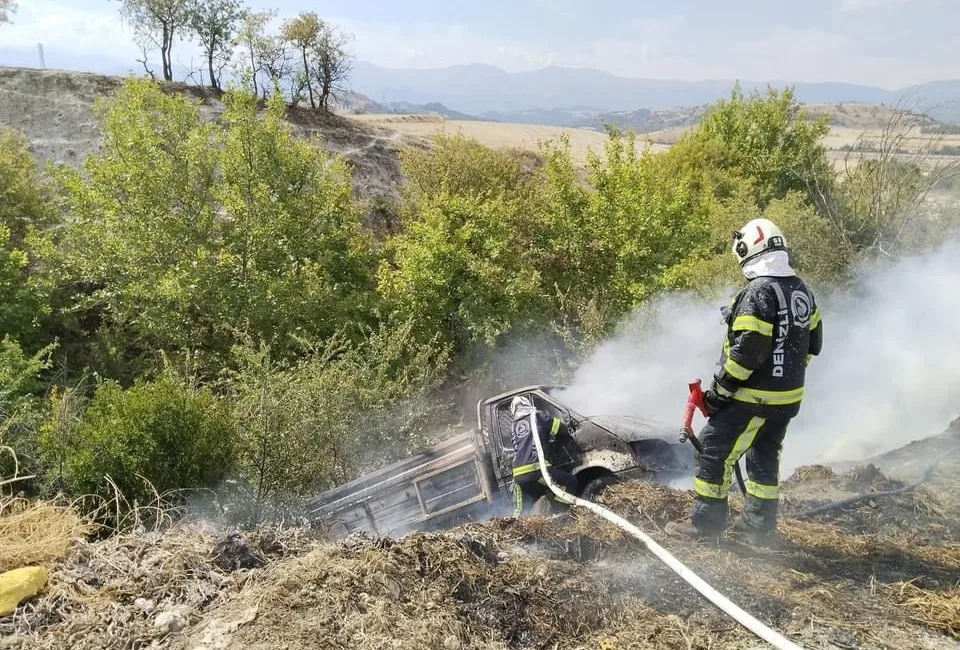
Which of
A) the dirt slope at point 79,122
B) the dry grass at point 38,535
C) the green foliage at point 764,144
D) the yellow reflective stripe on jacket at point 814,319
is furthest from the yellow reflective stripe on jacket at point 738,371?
the dirt slope at point 79,122

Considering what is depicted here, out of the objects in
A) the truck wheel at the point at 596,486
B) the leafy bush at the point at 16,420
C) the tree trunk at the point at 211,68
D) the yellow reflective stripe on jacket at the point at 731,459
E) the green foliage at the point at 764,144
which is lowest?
the leafy bush at the point at 16,420

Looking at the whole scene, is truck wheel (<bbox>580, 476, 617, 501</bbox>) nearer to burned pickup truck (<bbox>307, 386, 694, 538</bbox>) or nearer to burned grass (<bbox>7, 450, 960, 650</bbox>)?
burned pickup truck (<bbox>307, 386, 694, 538</bbox>)

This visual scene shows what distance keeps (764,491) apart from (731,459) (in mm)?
350

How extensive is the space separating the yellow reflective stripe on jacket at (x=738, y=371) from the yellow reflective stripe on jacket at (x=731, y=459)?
0.36m

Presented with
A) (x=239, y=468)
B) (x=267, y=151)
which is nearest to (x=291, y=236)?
(x=267, y=151)

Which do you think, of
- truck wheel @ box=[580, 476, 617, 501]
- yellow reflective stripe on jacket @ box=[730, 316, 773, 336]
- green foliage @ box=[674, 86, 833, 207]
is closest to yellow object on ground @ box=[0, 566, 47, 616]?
truck wheel @ box=[580, 476, 617, 501]

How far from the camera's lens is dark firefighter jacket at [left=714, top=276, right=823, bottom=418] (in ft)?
12.9

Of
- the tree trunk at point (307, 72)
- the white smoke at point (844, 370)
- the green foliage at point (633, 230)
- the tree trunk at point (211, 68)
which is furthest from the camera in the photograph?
the tree trunk at point (307, 72)

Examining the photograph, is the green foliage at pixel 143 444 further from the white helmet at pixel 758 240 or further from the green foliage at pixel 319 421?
the white helmet at pixel 758 240

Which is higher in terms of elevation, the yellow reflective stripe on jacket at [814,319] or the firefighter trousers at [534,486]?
the yellow reflective stripe on jacket at [814,319]

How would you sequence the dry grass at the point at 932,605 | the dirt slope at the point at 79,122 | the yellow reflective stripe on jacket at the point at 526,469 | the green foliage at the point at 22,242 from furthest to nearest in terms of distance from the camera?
the dirt slope at the point at 79,122
the green foliage at the point at 22,242
the yellow reflective stripe on jacket at the point at 526,469
the dry grass at the point at 932,605

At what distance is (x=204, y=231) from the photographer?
49.3 feet

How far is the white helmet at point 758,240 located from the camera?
4.11 m

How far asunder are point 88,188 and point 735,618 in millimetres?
16576
